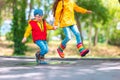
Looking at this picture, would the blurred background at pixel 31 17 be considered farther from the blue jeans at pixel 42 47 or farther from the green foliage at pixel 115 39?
the blue jeans at pixel 42 47

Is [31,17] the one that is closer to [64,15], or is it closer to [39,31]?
[64,15]

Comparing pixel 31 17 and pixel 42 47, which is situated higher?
pixel 31 17

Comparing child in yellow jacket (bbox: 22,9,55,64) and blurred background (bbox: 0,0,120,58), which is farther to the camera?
blurred background (bbox: 0,0,120,58)

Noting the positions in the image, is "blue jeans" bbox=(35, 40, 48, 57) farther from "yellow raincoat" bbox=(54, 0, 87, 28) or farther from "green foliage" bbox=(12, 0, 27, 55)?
"green foliage" bbox=(12, 0, 27, 55)

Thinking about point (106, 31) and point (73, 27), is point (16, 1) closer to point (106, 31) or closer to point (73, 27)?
point (106, 31)

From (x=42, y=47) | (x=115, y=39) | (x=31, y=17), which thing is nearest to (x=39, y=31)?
(x=42, y=47)

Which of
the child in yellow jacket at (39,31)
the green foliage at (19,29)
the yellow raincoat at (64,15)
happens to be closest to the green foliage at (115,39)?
the green foliage at (19,29)

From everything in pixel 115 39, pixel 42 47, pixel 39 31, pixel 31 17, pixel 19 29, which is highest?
pixel 31 17

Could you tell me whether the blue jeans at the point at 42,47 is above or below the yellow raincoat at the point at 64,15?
below

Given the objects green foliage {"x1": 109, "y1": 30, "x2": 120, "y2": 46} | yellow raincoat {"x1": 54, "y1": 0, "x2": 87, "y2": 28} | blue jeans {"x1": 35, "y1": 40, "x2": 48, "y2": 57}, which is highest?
yellow raincoat {"x1": 54, "y1": 0, "x2": 87, "y2": 28}

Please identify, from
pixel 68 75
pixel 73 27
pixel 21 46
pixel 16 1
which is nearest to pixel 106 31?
pixel 16 1

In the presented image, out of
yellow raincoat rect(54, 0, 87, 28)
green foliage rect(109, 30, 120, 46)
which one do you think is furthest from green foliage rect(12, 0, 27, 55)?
green foliage rect(109, 30, 120, 46)

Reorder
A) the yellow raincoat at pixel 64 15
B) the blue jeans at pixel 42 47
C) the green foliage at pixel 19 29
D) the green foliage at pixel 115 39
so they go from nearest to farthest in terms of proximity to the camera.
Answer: the blue jeans at pixel 42 47
the yellow raincoat at pixel 64 15
the green foliage at pixel 19 29
the green foliage at pixel 115 39

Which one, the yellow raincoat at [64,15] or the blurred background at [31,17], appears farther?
the blurred background at [31,17]
